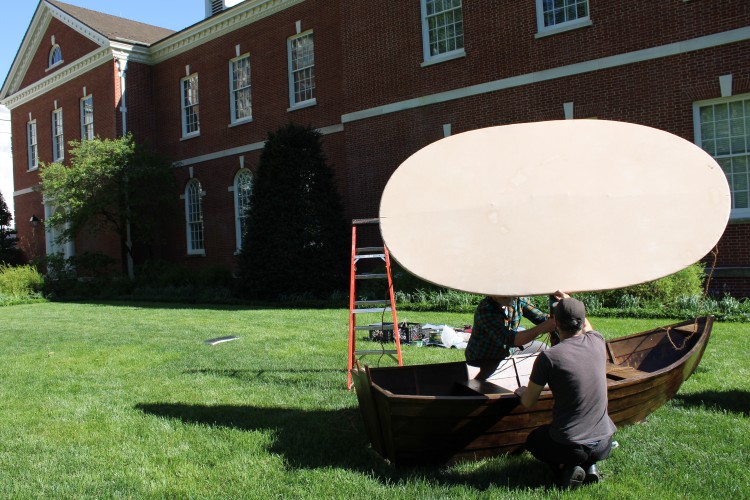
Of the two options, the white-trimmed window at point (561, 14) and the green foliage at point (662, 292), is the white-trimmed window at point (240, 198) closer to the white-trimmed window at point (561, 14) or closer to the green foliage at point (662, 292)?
the white-trimmed window at point (561, 14)

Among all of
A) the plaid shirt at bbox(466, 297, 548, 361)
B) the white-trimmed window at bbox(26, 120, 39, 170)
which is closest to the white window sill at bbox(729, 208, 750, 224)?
the plaid shirt at bbox(466, 297, 548, 361)

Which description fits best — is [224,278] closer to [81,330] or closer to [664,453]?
[81,330]

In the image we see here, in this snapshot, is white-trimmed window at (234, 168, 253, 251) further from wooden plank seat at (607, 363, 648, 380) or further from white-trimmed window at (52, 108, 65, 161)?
wooden plank seat at (607, 363, 648, 380)

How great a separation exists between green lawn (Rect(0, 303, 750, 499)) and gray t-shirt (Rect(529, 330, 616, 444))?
0.39 m

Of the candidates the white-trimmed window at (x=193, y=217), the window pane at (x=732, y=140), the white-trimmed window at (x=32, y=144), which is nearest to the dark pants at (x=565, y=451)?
the window pane at (x=732, y=140)

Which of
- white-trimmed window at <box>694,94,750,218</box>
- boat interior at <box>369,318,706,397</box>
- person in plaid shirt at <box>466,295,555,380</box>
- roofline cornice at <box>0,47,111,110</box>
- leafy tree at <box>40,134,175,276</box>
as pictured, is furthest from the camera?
roofline cornice at <box>0,47,111,110</box>

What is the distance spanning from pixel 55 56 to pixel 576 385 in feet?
109

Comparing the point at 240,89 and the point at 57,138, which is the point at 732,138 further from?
the point at 57,138

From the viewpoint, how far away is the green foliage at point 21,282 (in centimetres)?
2438

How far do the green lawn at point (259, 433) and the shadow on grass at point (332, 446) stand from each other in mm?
16

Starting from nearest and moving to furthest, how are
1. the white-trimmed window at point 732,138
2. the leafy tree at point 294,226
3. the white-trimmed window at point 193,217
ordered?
1. the white-trimmed window at point 732,138
2. the leafy tree at point 294,226
3. the white-trimmed window at point 193,217

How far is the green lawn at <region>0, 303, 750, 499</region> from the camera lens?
451 centimetres

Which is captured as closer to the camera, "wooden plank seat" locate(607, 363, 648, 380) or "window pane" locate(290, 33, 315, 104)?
"wooden plank seat" locate(607, 363, 648, 380)

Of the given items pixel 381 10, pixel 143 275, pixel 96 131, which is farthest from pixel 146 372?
pixel 96 131
